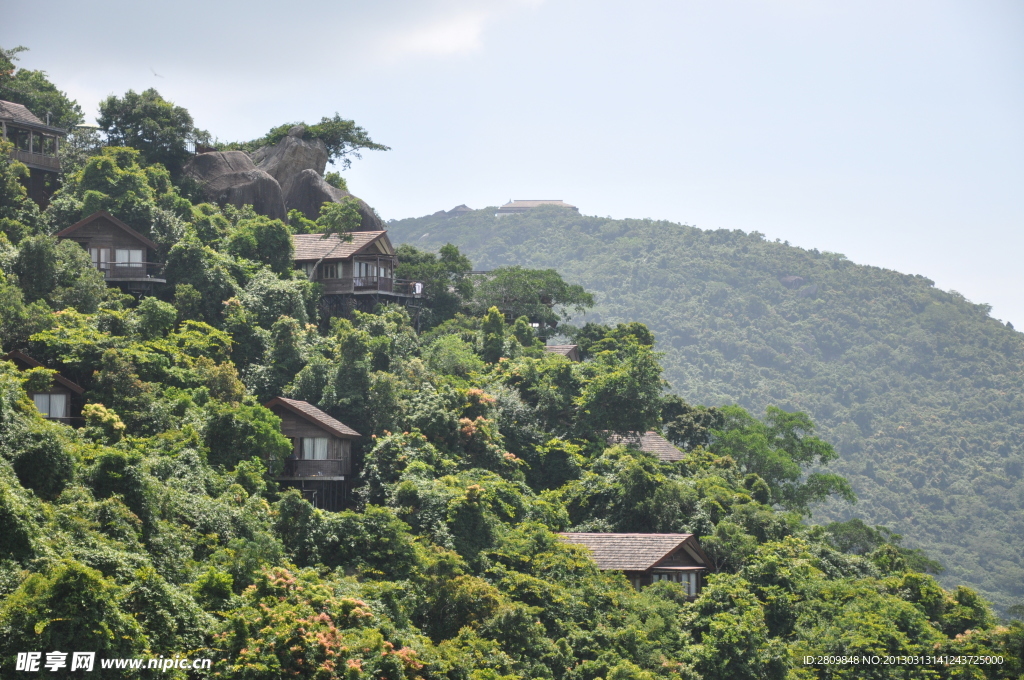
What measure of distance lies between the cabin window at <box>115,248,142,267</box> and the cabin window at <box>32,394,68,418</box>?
13.5 m

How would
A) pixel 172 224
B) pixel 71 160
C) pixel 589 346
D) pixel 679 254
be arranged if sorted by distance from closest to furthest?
pixel 172 224 < pixel 71 160 < pixel 589 346 < pixel 679 254

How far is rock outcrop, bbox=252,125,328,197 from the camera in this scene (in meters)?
69.9

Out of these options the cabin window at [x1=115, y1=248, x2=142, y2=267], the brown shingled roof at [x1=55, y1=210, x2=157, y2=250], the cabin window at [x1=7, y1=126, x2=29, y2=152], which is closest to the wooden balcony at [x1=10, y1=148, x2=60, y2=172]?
the cabin window at [x1=7, y1=126, x2=29, y2=152]

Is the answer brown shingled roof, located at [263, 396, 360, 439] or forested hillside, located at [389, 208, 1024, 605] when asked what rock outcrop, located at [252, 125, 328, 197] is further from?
forested hillside, located at [389, 208, 1024, 605]

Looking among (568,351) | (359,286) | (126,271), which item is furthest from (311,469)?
(568,351)

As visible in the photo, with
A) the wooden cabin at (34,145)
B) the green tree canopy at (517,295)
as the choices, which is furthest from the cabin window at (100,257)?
the green tree canopy at (517,295)

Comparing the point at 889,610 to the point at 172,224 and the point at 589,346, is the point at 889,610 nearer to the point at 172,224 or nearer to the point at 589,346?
the point at 589,346

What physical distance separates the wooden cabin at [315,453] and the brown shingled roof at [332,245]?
16494 mm

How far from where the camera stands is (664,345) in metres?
168

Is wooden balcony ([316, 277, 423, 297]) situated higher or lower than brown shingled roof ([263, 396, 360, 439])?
higher

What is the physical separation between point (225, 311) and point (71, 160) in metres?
14.6

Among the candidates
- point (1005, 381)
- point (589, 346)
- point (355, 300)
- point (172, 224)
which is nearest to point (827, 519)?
point (1005, 381)

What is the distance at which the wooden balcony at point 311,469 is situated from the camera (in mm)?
43438

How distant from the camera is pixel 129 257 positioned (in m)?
52.6
